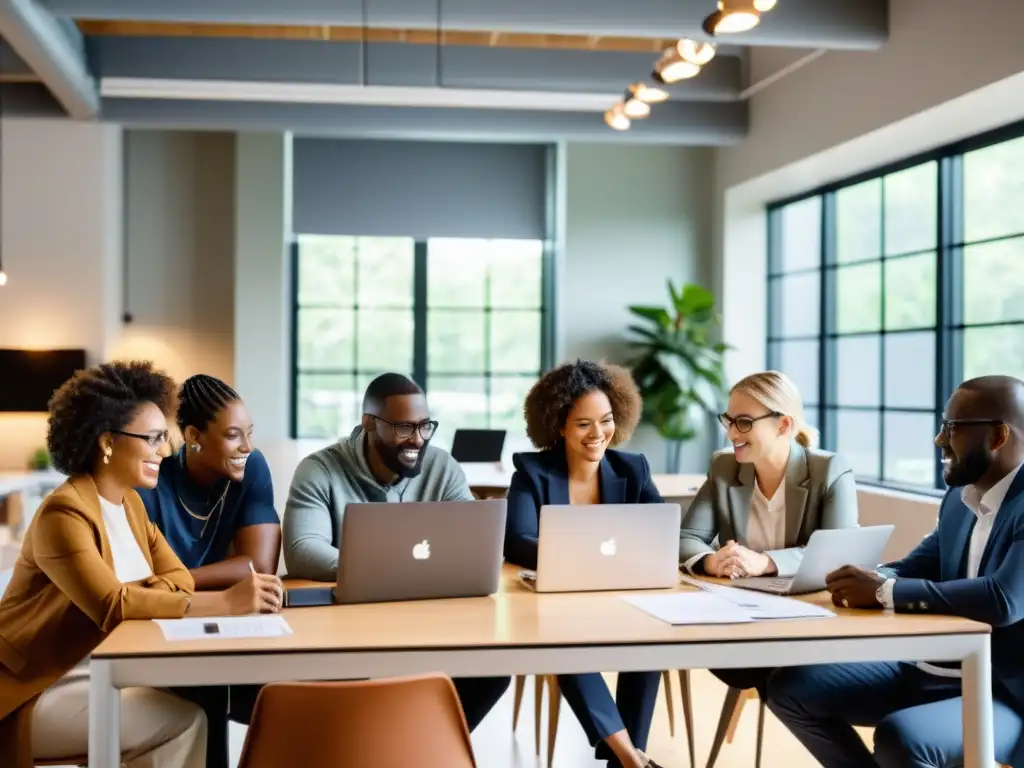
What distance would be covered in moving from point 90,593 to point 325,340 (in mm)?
6765

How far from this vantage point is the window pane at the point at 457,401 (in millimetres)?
9094

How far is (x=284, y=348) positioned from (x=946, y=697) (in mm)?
6843

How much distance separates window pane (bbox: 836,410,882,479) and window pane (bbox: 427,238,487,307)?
327 cm

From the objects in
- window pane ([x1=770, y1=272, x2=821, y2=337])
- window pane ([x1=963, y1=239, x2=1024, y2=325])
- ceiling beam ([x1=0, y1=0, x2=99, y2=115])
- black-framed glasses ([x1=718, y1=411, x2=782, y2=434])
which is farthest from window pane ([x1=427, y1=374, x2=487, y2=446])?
black-framed glasses ([x1=718, y1=411, x2=782, y2=434])

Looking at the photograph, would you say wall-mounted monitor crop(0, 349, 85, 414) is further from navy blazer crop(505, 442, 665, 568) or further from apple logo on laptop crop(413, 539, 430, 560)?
apple logo on laptop crop(413, 539, 430, 560)

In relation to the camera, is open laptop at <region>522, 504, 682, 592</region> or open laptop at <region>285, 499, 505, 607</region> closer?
open laptop at <region>285, 499, 505, 607</region>

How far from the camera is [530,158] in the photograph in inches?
357

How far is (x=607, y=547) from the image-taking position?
275cm

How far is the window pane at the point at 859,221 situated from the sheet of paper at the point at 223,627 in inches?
221

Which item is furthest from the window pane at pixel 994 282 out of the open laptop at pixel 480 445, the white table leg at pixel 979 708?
the white table leg at pixel 979 708

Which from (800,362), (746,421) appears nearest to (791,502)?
(746,421)

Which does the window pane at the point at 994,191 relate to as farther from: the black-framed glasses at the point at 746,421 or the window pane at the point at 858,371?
the black-framed glasses at the point at 746,421

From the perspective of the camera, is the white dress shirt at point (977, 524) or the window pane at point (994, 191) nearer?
the white dress shirt at point (977, 524)

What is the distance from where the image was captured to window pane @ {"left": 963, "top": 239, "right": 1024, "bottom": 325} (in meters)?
5.63
